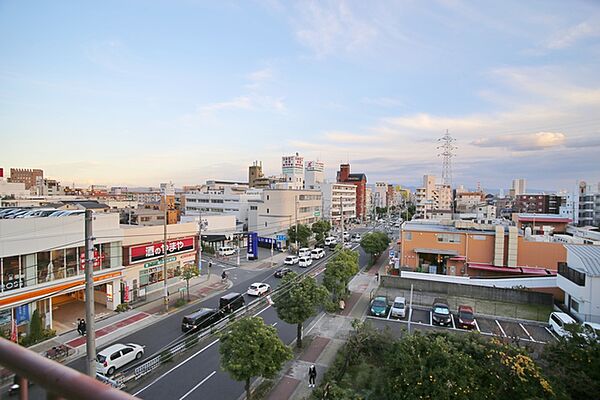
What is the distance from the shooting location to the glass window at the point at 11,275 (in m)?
11.6

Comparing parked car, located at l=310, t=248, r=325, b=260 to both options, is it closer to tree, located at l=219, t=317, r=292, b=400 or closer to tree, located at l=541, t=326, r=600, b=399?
tree, located at l=219, t=317, r=292, b=400

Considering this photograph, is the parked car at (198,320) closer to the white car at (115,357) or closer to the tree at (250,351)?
the white car at (115,357)

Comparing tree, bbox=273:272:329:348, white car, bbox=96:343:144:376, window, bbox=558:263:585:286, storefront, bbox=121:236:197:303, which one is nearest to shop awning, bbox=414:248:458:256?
window, bbox=558:263:585:286

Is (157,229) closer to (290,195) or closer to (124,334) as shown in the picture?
(124,334)

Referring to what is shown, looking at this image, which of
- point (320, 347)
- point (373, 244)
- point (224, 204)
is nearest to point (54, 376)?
point (320, 347)

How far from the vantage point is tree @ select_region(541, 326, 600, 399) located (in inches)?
266

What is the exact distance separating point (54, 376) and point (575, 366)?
9347 mm

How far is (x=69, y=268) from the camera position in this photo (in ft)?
45.0

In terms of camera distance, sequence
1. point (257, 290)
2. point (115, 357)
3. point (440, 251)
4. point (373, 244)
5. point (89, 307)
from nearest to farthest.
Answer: point (89, 307), point (115, 357), point (257, 290), point (440, 251), point (373, 244)

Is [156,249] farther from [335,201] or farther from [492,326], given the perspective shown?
[335,201]

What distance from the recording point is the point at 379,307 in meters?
15.9

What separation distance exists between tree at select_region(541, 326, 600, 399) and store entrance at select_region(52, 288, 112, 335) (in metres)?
15.5

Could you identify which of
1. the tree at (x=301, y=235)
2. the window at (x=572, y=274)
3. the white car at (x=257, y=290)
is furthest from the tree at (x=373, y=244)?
the window at (x=572, y=274)

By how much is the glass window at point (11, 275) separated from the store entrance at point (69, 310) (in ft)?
7.87
